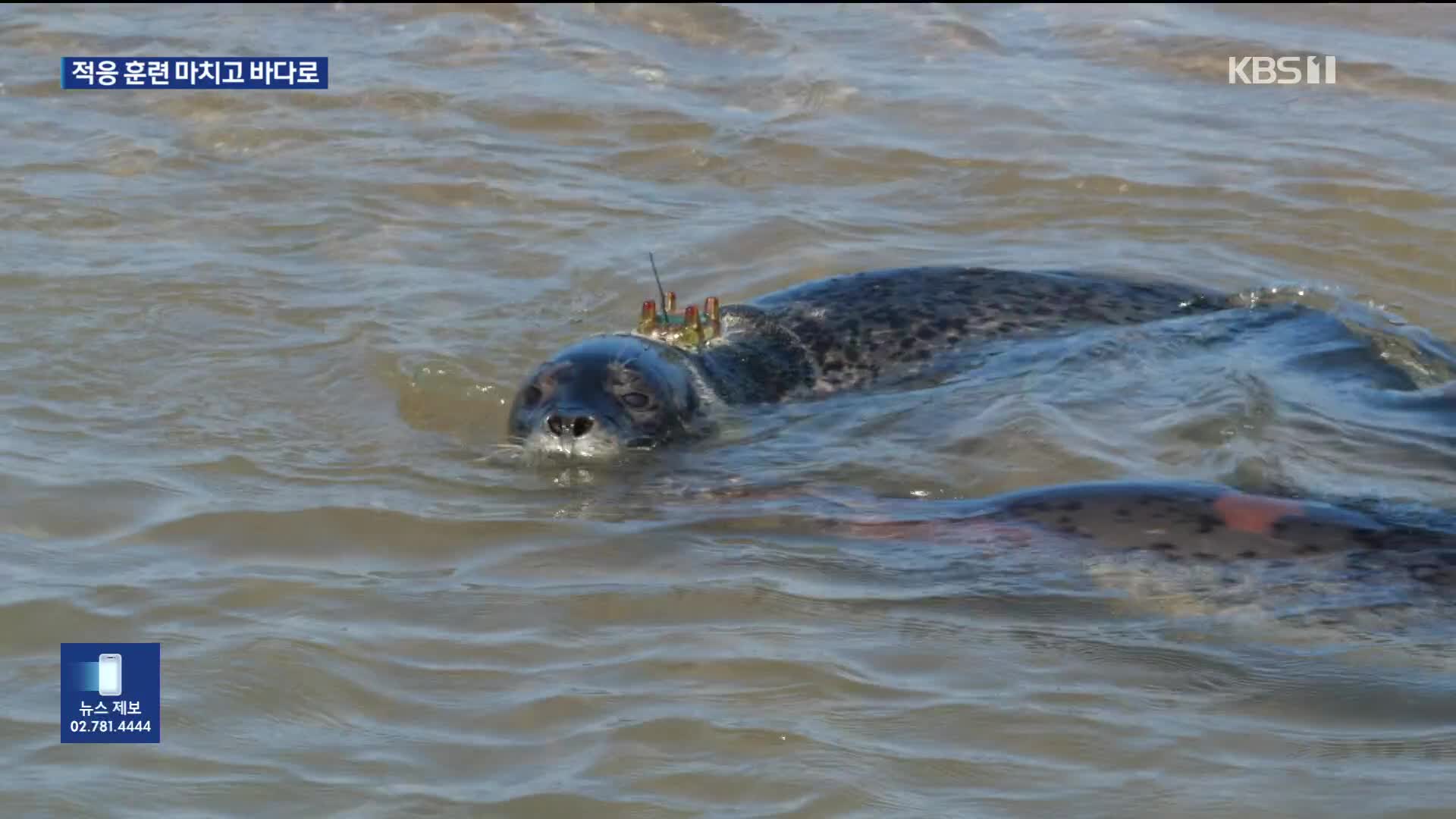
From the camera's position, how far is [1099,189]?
1110 cm

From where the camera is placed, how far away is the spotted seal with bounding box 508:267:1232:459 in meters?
7.49

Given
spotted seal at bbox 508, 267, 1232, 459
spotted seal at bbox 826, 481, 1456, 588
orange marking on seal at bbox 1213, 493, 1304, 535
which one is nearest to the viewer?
spotted seal at bbox 826, 481, 1456, 588

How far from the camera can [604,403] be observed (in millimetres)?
7500

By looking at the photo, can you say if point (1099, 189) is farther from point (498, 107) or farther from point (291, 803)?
point (291, 803)

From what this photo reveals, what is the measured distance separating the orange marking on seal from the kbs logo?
736cm

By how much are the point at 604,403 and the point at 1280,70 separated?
22.9 feet

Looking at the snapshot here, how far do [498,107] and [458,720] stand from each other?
7.76 metres

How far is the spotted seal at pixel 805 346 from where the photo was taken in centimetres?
749

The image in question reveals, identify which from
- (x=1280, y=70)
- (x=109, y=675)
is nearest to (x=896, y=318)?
(x=109, y=675)

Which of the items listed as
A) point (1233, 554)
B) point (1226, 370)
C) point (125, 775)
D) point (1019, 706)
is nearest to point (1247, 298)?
point (1226, 370)
